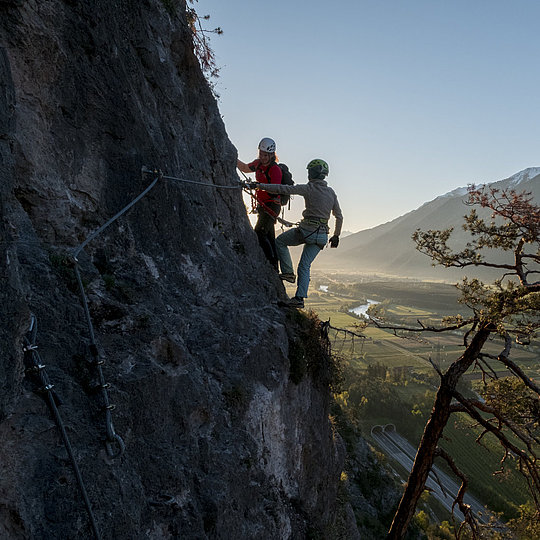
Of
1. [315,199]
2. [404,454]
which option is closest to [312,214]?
[315,199]

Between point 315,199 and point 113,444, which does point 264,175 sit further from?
point 113,444

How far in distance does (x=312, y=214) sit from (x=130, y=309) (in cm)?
492

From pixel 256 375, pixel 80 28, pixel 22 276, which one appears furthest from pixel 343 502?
pixel 80 28

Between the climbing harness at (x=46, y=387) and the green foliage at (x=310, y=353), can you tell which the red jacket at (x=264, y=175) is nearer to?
the green foliage at (x=310, y=353)

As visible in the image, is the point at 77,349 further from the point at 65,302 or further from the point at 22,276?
the point at 22,276

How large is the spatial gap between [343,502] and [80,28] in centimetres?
1384

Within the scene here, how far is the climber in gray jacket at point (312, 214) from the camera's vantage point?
8258 millimetres

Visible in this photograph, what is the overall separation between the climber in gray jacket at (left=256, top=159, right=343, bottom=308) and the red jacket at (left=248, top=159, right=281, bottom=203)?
2.39ft

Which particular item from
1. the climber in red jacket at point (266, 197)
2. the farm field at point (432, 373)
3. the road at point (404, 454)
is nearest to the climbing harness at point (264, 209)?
the climber in red jacket at point (266, 197)

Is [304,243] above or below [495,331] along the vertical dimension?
above

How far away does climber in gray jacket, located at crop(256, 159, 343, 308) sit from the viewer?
8.26m

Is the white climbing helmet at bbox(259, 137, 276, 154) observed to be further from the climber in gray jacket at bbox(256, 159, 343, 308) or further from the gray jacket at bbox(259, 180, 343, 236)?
the gray jacket at bbox(259, 180, 343, 236)

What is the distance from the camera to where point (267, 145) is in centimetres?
856

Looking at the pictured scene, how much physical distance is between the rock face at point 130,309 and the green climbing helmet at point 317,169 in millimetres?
2140
